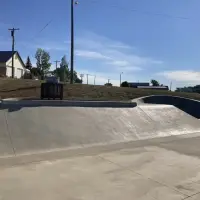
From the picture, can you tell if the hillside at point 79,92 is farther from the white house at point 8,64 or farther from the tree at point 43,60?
the tree at point 43,60

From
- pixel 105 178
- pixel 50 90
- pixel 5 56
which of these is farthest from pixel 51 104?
pixel 5 56

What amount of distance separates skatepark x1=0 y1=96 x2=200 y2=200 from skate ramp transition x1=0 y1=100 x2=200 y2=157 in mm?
25

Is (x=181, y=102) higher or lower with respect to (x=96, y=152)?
higher

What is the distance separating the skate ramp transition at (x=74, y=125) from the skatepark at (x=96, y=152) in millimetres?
25

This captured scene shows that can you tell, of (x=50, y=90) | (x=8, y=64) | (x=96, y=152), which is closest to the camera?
(x=96, y=152)

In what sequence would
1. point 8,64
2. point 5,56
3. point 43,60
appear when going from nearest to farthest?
point 8,64
point 5,56
point 43,60

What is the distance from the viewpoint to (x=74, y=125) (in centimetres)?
946

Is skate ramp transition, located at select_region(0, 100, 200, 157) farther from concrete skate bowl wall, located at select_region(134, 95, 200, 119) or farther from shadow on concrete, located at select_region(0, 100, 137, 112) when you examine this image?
concrete skate bowl wall, located at select_region(134, 95, 200, 119)

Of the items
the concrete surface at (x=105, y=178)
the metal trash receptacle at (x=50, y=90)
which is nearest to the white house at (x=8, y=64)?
the metal trash receptacle at (x=50, y=90)

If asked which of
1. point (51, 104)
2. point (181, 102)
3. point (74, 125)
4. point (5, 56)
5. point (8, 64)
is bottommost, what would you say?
point (74, 125)

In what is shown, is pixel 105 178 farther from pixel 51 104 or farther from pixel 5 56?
pixel 5 56

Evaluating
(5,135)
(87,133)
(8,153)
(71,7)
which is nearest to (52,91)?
(87,133)

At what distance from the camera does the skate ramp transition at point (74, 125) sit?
7.96 m

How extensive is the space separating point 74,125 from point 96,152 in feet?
6.48
